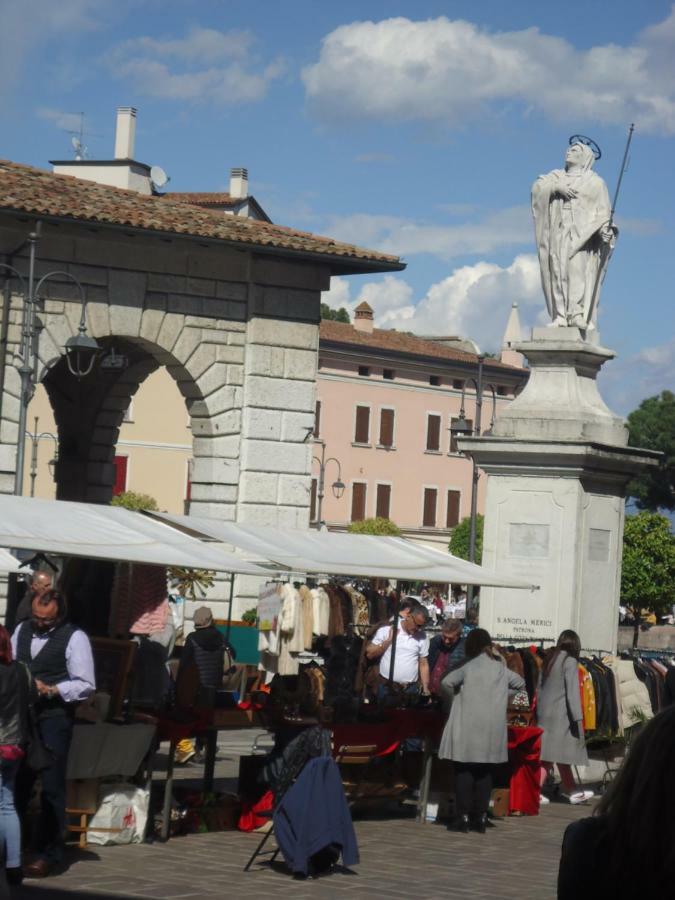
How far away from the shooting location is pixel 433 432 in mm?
78875

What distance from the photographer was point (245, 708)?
12.8 m

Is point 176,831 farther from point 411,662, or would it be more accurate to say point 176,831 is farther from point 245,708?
point 411,662

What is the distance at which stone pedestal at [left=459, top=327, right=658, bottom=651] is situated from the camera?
1656cm

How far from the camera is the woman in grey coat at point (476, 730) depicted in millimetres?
12766

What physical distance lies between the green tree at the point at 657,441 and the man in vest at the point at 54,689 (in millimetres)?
84221

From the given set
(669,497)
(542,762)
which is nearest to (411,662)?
(542,762)

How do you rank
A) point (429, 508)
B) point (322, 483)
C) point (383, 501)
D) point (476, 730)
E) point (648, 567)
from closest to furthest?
point (476, 730)
point (648, 567)
point (322, 483)
point (383, 501)
point (429, 508)

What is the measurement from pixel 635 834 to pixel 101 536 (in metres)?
8.38

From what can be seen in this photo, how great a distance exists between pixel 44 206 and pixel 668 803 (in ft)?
68.8

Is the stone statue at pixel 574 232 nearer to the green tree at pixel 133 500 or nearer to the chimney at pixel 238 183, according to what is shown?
the green tree at pixel 133 500

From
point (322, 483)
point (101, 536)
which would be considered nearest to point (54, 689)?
point (101, 536)

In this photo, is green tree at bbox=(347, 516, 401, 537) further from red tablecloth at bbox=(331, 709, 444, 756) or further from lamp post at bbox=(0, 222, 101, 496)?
red tablecloth at bbox=(331, 709, 444, 756)

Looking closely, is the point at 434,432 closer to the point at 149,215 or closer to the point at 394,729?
the point at 149,215

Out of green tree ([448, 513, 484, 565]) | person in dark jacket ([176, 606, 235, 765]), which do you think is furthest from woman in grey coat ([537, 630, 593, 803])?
green tree ([448, 513, 484, 565])
